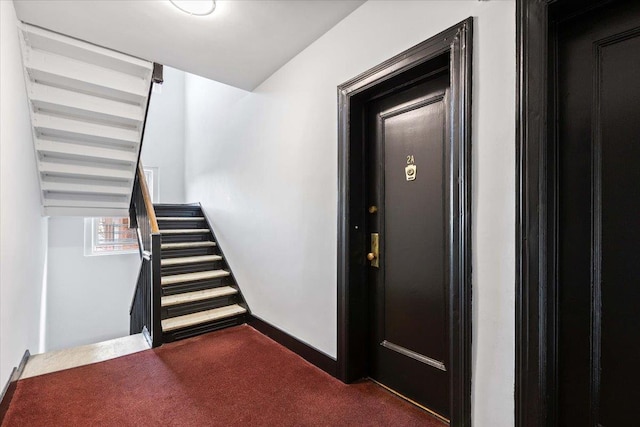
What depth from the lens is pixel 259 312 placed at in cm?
313

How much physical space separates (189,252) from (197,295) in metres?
0.75

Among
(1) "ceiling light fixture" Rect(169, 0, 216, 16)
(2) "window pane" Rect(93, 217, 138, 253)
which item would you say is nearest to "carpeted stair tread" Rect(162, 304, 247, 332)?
(1) "ceiling light fixture" Rect(169, 0, 216, 16)

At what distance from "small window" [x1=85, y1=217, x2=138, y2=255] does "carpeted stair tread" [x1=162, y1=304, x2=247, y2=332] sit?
2.91 metres

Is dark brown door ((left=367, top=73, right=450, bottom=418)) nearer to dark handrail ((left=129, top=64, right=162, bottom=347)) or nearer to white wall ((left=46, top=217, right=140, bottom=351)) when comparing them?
dark handrail ((left=129, top=64, right=162, bottom=347))

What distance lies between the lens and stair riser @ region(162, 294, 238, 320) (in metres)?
3.05

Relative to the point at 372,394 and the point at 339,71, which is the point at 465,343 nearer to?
the point at 372,394

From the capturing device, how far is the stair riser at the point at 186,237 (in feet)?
12.4

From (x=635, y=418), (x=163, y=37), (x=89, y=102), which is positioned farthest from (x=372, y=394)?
(x=89, y=102)

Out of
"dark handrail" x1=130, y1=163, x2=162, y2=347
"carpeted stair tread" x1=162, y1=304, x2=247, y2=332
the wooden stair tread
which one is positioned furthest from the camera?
the wooden stair tread

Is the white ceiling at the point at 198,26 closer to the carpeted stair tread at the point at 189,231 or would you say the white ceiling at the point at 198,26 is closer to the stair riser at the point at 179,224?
the carpeted stair tread at the point at 189,231

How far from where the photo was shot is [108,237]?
5.27 m

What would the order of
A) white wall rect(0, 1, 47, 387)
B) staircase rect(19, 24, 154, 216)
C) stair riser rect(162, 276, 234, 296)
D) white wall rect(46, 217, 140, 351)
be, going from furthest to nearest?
white wall rect(46, 217, 140, 351), stair riser rect(162, 276, 234, 296), staircase rect(19, 24, 154, 216), white wall rect(0, 1, 47, 387)

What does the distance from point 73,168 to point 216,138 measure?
64.0 inches

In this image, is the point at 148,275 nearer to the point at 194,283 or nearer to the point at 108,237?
the point at 194,283
